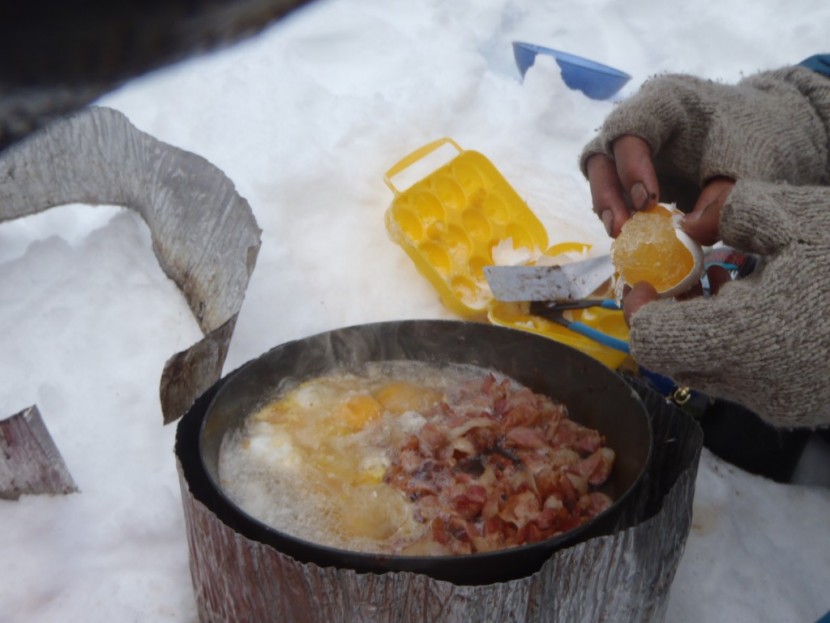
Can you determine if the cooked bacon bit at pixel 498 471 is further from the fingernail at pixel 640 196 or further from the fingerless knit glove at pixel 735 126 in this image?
the fingerless knit glove at pixel 735 126

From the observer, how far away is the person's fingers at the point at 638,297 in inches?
82.4

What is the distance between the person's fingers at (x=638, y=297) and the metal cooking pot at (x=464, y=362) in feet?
1.32

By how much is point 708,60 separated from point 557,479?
20.7 feet

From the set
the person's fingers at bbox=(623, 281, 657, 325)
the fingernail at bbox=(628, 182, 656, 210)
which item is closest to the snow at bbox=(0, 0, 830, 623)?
the person's fingers at bbox=(623, 281, 657, 325)

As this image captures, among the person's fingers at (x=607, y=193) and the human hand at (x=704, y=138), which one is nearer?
the human hand at (x=704, y=138)

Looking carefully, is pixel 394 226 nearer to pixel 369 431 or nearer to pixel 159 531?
pixel 369 431

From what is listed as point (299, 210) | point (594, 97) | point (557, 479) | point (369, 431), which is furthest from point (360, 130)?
point (557, 479)

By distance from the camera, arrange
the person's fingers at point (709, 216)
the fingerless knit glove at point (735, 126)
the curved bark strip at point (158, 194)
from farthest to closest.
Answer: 1. the curved bark strip at point (158, 194)
2. the fingerless knit glove at point (735, 126)
3. the person's fingers at point (709, 216)

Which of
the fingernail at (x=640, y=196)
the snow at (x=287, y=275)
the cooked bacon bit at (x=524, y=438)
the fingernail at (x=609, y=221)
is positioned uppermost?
the fingernail at (x=640, y=196)

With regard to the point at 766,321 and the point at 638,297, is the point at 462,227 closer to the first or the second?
the point at 638,297

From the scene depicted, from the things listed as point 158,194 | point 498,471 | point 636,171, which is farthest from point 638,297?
point 158,194

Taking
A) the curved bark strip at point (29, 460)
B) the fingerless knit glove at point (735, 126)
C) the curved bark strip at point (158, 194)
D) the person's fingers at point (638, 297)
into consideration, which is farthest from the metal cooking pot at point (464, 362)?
the fingerless knit glove at point (735, 126)

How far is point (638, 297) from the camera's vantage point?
6.94 ft

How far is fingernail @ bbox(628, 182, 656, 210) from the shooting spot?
2.46 m
